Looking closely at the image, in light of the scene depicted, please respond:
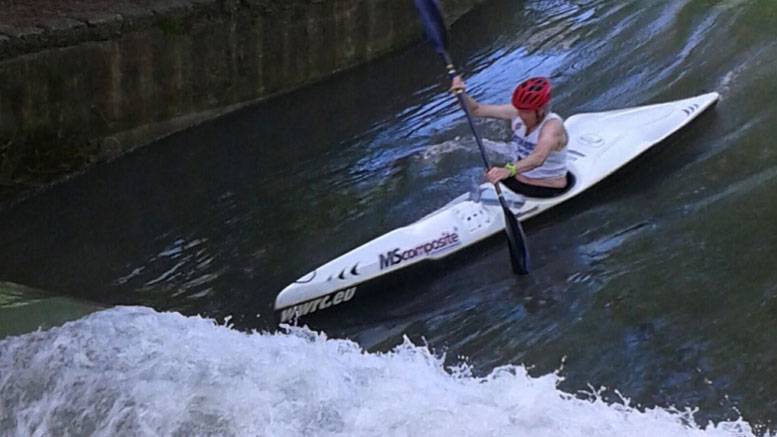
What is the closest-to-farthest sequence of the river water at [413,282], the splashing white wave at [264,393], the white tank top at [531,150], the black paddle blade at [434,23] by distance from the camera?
the splashing white wave at [264,393] → the river water at [413,282] → the white tank top at [531,150] → the black paddle blade at [434,23]

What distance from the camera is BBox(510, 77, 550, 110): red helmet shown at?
5.32 meters

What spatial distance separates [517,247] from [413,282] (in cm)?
63

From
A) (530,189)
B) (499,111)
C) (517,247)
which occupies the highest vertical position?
(499,111)

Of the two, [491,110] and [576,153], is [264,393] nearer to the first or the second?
[491,110]

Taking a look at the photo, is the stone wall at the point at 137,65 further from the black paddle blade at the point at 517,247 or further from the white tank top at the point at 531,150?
the black paddle blade at the point at 517,247

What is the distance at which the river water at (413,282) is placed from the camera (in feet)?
12.4

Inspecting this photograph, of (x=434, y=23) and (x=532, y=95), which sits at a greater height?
(x=434, y=23)

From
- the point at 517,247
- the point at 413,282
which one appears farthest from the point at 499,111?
the point at 413,282

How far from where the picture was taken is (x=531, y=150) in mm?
5508

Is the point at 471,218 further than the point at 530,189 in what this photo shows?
No

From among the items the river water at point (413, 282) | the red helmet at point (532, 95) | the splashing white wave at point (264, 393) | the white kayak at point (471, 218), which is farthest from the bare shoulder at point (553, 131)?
the splashing white wave at point (264, 393)

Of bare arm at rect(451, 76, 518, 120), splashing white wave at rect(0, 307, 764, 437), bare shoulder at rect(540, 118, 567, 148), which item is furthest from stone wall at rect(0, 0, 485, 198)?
bare shoulder at rect(540, 118, 567, 148)

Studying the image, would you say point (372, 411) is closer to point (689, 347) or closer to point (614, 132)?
point (689, 347)

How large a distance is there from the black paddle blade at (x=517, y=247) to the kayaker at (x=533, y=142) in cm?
28
